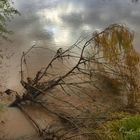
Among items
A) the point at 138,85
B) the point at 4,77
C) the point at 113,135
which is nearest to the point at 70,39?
the point at 4,77

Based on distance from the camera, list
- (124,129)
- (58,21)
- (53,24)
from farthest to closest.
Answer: (58,21) → (53,24) → (124,129)

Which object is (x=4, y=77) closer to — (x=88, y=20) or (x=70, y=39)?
(x=70, y=39)

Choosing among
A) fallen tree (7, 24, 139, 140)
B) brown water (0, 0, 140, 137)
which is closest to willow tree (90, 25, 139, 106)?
fallen tree (7, 24, 139, 140)

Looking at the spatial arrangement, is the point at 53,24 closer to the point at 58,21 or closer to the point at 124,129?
the point at 58,21

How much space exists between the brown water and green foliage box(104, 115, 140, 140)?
2555 millimetres

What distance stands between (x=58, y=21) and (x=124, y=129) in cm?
525

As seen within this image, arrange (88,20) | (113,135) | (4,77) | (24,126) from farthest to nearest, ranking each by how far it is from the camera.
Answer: (88,20) → (4,77) → (24,126) → (113,135)

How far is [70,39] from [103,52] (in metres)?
2.19

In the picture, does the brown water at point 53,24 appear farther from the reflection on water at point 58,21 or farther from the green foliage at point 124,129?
the green foliage at point 124,129

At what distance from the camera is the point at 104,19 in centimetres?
1063

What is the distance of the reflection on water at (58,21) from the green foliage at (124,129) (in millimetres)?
3000

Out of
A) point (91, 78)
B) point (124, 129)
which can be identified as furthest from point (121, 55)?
point (124, 129)

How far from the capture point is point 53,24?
10586 mm

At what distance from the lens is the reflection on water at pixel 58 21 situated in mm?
9602
